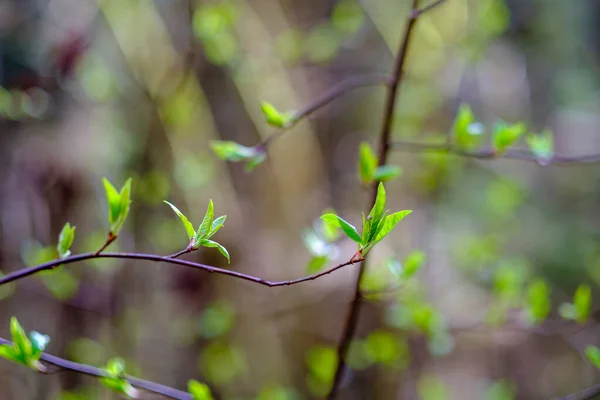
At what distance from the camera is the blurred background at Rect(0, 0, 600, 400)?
3.19ft

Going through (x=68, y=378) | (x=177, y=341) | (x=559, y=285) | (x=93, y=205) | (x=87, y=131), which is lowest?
(x=559, y=285)

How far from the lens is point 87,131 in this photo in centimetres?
113

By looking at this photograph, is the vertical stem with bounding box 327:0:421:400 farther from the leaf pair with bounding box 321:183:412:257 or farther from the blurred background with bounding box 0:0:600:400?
the leaf pair with bounding box 321:183:412:257

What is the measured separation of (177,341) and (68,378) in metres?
0.24

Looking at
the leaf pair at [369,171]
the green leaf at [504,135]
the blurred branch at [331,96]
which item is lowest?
the green leaf at [504,135]

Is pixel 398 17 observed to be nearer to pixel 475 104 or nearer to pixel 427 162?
pixel 427 162

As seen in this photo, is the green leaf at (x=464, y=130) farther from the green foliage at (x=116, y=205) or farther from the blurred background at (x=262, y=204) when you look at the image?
the green foliage at (x=116, y=205)

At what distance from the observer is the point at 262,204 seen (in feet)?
4.86

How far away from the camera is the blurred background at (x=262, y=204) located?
97cm

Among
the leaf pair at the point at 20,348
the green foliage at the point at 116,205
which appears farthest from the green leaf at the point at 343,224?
the leaf pair at the point at 20,348

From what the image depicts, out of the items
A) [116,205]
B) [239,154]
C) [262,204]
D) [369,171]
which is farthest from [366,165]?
[262,204]

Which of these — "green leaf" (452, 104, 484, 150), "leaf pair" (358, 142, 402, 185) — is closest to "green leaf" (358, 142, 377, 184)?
"leaf pair" (358, 142, 402, 185)

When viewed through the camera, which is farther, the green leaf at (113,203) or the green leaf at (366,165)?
the green leaf at (366,165)

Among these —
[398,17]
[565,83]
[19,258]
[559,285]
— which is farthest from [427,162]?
[565,83]
